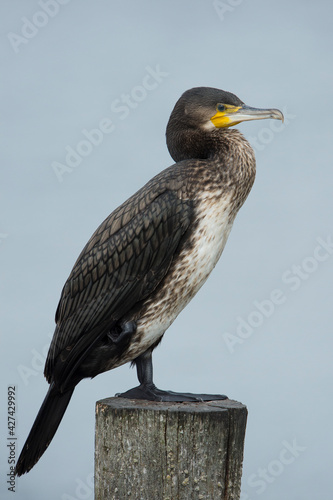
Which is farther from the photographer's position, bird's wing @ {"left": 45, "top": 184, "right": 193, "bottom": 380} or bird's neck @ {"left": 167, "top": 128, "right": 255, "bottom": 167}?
bird's neck @ {"left": 167, "top": 128, "right": 255, "bottom": 167}

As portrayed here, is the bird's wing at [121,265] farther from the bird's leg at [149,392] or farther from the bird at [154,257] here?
the bird's leg at [149,392]

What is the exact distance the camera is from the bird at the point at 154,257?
453 centimetres

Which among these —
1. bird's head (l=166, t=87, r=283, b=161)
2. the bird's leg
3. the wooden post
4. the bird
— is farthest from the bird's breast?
the wooden post

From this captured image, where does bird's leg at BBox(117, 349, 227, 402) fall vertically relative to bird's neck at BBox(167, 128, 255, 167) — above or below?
below

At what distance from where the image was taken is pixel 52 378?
478 cm

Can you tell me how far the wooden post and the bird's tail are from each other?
0.58 m

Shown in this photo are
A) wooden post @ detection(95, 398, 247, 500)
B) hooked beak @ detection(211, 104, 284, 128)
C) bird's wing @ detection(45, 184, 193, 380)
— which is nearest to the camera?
wooden post @ detection(95, 398, 247, 500)

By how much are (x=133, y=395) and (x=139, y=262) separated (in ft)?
2.68

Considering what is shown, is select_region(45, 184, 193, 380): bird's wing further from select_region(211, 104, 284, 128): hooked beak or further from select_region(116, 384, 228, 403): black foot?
select_region(211, 104, 284, 128): hooked beak

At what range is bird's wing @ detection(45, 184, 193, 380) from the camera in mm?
4504

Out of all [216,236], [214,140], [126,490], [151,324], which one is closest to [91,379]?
[151,324]

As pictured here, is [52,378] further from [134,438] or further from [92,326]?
[134,438]

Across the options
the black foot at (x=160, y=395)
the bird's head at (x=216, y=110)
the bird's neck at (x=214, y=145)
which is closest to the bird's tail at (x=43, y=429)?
the black foot at (x=160, y=395)

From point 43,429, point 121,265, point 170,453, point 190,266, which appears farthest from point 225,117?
point 43,429
